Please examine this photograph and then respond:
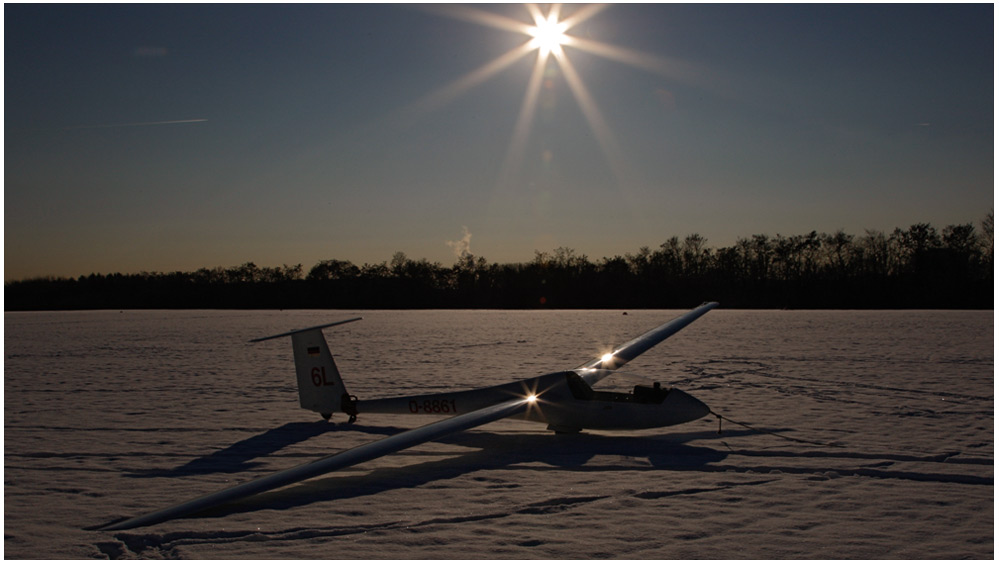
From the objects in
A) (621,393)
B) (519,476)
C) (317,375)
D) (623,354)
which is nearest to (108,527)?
(519,476)

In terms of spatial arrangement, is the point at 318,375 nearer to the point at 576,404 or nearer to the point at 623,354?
the point at 576,404

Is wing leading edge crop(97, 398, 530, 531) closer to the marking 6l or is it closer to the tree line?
the marking 6l

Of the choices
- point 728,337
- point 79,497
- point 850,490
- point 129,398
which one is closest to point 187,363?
point 129,398

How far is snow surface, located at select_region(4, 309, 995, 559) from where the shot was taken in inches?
276

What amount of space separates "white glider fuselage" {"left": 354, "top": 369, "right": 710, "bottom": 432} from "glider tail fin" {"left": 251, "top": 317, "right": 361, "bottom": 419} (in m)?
1.72

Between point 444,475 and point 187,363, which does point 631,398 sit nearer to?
point 444,475

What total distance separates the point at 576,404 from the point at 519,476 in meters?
2.35

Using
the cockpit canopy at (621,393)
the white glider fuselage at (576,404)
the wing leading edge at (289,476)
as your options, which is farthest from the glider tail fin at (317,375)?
the wing leading edge at (289,476)

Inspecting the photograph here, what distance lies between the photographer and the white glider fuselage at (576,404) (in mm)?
11031

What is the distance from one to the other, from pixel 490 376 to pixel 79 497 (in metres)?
13.1

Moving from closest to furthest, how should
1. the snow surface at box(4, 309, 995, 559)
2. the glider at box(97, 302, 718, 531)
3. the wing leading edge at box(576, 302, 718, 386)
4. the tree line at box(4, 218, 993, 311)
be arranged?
the snow surface at box(4, 309, 995, 559) < the glider at box(97, 302, 718, 531) < the wing leading edge at box(576, 302, 718, 386) < the tree line at box(4, 218, 993, 311)

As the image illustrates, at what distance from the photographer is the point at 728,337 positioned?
3606 centimetres

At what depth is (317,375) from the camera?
13.5 m

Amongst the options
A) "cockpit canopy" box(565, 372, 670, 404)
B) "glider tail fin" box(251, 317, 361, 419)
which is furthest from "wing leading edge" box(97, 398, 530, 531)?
"glider tail fin" box(251, 317, 361, 419)
